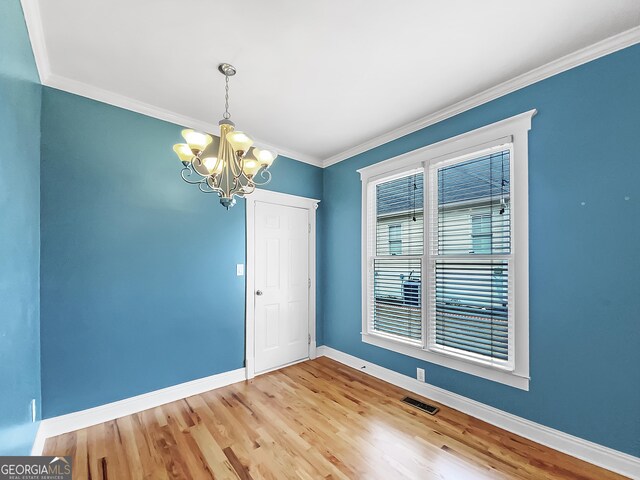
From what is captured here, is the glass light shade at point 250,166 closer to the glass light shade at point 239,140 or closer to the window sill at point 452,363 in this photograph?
the glass light shade at point 239,140

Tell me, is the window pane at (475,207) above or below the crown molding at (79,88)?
below

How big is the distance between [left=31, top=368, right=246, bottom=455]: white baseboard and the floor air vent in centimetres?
181

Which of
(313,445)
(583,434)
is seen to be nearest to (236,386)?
(313,445)

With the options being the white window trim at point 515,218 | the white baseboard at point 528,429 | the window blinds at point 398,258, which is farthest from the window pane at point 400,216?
the white baseboard at point 528,429

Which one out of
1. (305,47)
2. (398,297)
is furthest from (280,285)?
(305,47)

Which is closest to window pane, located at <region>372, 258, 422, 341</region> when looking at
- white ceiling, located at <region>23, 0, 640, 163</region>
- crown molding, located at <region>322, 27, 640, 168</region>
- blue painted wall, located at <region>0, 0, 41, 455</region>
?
crown molding, located at <region>322, 27, 640, 168</region>

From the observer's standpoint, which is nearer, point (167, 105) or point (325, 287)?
point (167, 105)

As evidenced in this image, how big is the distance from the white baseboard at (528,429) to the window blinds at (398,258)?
461 mm

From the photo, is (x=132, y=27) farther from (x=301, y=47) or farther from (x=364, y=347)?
(x=364, y=347)

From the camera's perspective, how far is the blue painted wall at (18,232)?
4.18 feet

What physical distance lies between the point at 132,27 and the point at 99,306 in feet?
6.91

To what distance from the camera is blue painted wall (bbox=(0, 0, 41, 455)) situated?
1.27m

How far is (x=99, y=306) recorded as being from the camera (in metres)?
2.34

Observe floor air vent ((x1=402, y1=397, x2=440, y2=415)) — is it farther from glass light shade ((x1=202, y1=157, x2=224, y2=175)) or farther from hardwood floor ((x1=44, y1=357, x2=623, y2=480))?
glass light shade ((x1=202, y1=157, x2=224, y2=175))
